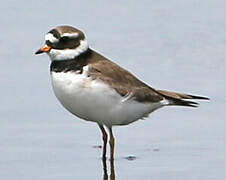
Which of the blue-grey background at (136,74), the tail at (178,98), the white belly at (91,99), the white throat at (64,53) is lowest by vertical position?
the blue-grey background at (136,74)

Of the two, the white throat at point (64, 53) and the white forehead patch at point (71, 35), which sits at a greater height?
the white forehead patch at point (71, 35)

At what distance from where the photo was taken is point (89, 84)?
20.6 ft

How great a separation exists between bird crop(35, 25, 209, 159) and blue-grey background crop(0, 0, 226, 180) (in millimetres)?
312

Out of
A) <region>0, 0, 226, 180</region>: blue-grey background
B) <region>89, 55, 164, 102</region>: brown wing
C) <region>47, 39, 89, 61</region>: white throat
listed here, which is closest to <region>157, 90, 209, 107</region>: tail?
<region>89, 55, 164, 102</region>: brown wing

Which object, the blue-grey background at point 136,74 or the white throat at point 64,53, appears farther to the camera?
the blue-grey background at point 136,74

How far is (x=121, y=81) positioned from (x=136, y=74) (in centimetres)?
141

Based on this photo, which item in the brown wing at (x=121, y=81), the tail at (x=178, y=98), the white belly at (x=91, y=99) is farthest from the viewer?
the tail at (x=178, y=98)

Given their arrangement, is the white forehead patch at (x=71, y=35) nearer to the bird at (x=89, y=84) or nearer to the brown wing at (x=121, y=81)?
the bird at (x=89, y=84)

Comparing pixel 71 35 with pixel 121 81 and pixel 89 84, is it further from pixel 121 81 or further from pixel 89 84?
pixel 121 81

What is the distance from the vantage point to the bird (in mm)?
6262

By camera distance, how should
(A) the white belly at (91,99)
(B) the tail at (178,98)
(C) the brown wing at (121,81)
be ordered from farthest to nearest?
1. (B) the tail at (178,98)
2. (C) the brown wing at (121,81)
3. (A) the white belly at (91,99)

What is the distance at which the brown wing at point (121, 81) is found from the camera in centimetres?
638

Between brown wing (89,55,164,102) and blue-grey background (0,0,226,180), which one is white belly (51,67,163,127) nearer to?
brown wing (89,55,164,102)

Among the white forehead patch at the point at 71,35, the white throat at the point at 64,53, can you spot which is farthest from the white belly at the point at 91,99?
the white forehead patch at the point at 71,35
